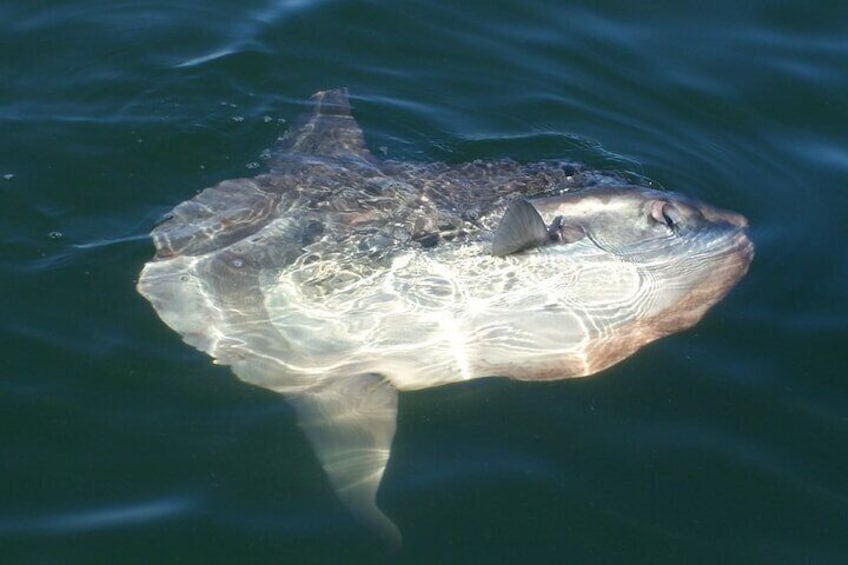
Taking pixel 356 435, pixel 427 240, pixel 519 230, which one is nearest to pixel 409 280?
pixel 427 240

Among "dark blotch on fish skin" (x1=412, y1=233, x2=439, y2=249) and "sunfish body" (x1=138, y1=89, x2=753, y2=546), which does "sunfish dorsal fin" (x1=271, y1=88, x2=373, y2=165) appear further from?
"dark blotch on fish skin" (x1=412, y1=233, x2=439, y2=249)

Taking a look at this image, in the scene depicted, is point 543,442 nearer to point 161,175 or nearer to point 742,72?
point 161,175

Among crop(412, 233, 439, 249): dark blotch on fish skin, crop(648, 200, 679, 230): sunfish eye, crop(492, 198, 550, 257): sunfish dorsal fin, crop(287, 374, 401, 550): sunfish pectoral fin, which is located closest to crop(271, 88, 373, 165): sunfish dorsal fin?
crop(412, 233, 439, 249): dark blotch on fish skin

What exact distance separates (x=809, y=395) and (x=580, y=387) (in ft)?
3.70

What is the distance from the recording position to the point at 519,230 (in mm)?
5445

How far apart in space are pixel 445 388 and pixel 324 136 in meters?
2.28

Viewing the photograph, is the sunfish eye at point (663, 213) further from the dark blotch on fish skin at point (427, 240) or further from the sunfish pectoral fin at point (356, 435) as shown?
the sunfish pectoral fin at point (356, 435)

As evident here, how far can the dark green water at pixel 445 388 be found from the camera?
171 inches

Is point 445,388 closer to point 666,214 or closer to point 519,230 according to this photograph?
point 519,230

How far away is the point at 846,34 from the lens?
356 inches

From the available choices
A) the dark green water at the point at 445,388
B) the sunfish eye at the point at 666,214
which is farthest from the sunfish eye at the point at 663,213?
the dark green water at the point at 445,388

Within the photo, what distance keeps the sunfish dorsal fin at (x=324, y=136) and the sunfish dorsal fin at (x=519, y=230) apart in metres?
1.40

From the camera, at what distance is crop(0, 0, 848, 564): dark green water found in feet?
14.3

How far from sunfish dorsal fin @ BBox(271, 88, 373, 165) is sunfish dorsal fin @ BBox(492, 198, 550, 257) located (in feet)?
4.60
